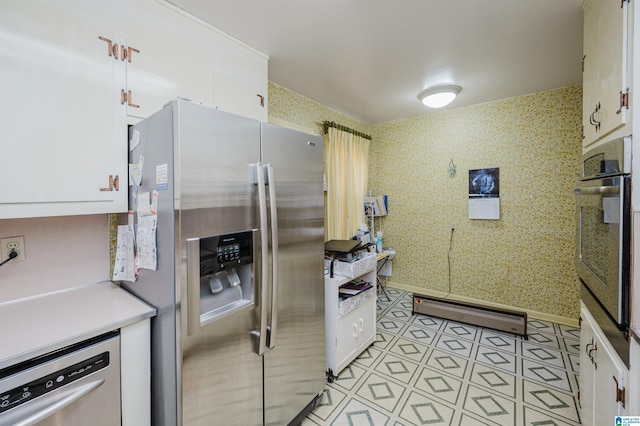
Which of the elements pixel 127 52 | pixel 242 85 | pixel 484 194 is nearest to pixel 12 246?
pixel 127 52

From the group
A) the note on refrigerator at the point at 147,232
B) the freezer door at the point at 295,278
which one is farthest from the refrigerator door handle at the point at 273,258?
the note on refrigerator at the point at 147,232

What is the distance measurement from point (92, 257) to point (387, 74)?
259 cm

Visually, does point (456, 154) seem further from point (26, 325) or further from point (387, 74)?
point (26, 325)

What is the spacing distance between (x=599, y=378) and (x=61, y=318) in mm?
2332

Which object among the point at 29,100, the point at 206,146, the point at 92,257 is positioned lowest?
the point at 92,257

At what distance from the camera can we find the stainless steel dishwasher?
34.0 inches

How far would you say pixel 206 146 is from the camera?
3.71ft

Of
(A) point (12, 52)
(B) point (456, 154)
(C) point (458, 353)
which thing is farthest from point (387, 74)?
(C) point (458, 353)

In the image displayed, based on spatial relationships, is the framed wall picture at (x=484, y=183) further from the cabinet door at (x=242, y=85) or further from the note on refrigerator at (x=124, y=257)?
the note on refrigerator at (x=124, y=257)

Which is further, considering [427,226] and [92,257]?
[427,226]

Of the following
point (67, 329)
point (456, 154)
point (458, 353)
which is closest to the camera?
point (67, 329)

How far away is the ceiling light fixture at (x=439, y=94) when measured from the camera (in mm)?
2744

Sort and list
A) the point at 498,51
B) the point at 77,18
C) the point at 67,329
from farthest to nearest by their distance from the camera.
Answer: the point at 498,51 → the point at 77,18 → the point at 67,329

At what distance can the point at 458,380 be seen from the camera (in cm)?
208
